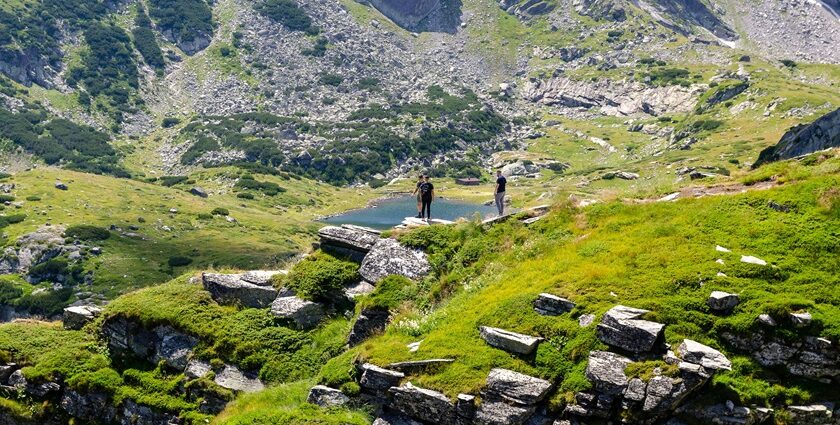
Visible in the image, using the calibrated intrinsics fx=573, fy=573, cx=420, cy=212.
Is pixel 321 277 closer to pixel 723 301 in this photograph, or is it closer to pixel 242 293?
pixel 242 293

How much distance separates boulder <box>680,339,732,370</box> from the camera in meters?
14.5

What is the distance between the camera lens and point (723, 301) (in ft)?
52.2

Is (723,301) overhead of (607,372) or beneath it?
overhead

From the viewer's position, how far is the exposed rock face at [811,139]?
1984 inches

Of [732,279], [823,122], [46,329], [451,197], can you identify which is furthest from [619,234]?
[451,197]

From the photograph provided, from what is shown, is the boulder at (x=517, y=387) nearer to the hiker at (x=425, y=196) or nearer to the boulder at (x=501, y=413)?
the boulder at (x=501, y=413)

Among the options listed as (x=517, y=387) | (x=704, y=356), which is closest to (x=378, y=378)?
(x=517, y=387)

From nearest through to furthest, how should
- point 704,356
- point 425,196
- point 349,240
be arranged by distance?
point 704,356 < point 349,240 < point 425,196

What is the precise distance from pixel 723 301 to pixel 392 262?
13.5 m

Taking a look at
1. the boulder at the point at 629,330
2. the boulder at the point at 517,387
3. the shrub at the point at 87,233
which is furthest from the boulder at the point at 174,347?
the shrub at the point at 87,233

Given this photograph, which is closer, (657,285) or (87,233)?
(657,285)

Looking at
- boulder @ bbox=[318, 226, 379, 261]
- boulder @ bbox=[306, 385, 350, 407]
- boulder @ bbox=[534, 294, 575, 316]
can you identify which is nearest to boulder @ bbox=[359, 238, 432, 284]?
boulder @ bbox=[318, 226, 379, 261]

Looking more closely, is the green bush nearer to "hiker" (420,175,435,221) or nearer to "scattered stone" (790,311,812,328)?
"hiker" (420,175,435,221)

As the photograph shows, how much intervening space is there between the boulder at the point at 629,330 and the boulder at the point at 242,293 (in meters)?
15.5
